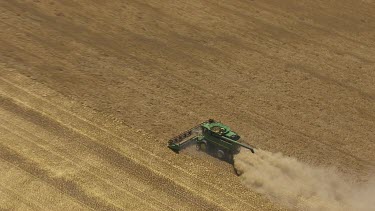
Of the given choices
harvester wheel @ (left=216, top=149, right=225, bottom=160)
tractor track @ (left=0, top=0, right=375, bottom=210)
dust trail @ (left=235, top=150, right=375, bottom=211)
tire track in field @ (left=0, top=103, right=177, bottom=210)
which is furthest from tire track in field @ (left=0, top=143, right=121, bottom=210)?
dust trail @ (left=235, top=150, right=375, bottom=211)

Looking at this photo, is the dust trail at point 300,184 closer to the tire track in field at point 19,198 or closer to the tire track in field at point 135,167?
the tire track in field at point 135,167

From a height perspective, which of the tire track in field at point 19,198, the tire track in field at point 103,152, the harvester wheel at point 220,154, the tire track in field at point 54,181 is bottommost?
the tire track in field at point 19,198

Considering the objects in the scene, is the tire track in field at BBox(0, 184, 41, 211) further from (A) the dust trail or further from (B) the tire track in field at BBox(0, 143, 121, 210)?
(A) the dust trail

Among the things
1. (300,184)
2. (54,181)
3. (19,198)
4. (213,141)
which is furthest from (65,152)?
(300,184)

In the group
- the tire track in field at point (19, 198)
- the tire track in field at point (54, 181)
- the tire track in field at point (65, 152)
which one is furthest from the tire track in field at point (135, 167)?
the tire track in field at point (19, 198)

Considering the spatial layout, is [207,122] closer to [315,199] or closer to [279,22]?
[315,199]

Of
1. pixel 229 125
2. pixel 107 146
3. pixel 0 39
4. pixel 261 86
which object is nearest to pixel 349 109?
pixel 261 86
